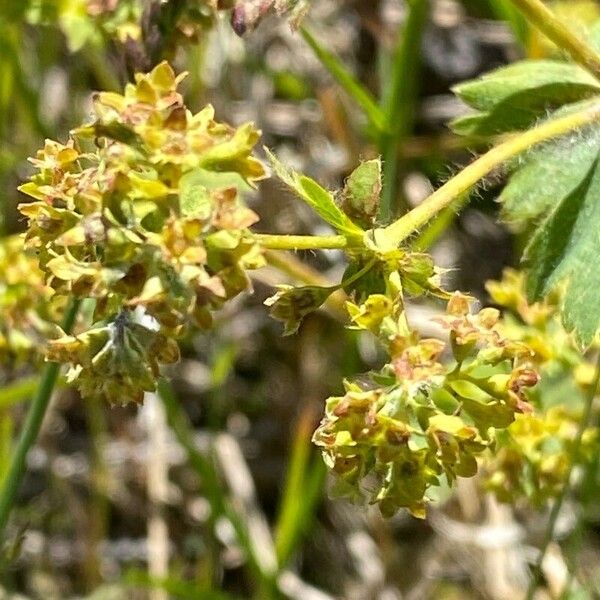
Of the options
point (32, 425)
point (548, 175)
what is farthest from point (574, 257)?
point (32, 425)

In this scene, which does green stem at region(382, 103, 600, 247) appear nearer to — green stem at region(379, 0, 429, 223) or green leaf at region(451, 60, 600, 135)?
green leaf at region(451, 60, 600, 135)

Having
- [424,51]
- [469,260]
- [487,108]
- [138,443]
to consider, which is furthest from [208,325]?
[424,51]

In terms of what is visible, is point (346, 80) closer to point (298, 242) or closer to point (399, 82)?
point (399, 82)

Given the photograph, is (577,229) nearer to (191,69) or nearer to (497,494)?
(497,494)

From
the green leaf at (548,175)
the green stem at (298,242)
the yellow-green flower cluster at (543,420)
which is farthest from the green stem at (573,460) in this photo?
the green stem at (298,242)

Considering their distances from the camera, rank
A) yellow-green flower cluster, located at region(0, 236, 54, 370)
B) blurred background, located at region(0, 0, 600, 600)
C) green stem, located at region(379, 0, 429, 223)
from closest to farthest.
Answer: yellow-green flower cluster, located at region(0, 236, 54, 370), green stem, located at region(379, 0, 429, 223), blurred background, located at region(0, 0, 600, 600)

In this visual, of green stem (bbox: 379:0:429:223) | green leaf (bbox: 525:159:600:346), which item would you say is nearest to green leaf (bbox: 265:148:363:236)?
green leaf (bbox: 525:159:600:346)

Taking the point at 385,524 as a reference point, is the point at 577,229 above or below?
above
